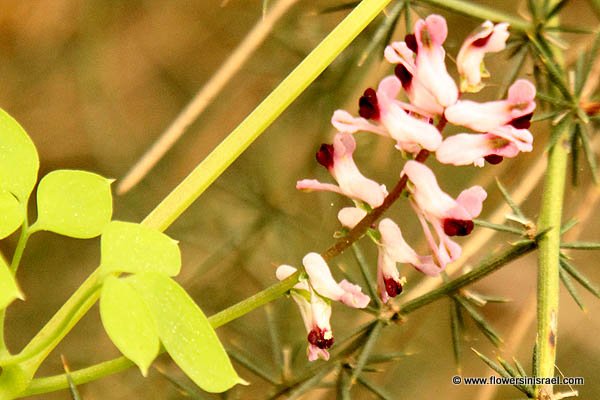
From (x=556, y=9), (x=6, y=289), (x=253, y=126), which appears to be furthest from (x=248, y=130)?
(x=556, y=9)

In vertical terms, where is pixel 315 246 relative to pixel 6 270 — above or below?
above

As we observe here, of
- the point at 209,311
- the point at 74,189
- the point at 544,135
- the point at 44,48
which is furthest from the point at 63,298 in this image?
the point at 74,189

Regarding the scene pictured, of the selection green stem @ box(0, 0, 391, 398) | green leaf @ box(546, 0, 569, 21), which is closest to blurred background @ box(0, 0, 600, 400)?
green leaf @ box(546, 0, 569, 21)

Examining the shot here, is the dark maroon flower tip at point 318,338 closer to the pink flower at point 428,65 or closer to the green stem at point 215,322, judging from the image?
the green stem at point 215,322

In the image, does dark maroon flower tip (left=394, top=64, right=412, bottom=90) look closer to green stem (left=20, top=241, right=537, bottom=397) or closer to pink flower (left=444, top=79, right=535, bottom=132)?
pink flower (left=444, top=79, right=535, bottom=132)

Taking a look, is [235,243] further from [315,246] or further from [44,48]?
[44,48]

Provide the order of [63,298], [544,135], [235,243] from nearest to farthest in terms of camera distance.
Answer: [544,135]
[235,243]
[63,298]

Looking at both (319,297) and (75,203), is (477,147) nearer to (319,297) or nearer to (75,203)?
(319,297)
